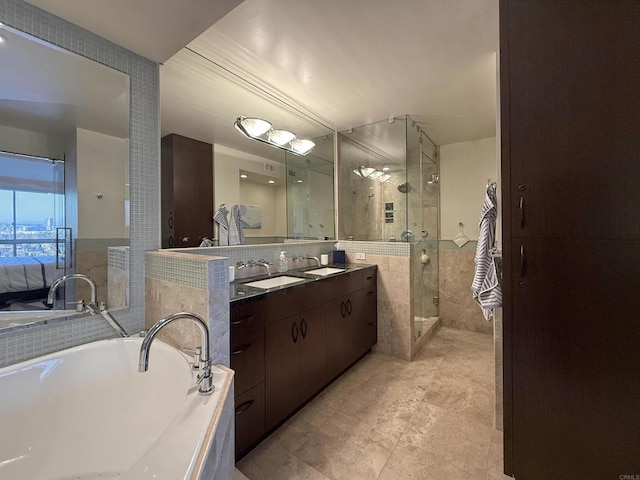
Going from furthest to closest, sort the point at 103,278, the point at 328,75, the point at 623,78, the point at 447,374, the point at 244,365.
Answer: the point at 447,374 → the point at 328,75 → the point at 103,278 → the point at 244,365 → the point at 623,78

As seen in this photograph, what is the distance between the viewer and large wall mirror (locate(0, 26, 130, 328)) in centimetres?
129

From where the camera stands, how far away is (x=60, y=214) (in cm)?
148

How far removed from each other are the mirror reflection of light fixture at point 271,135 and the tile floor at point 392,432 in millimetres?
2309

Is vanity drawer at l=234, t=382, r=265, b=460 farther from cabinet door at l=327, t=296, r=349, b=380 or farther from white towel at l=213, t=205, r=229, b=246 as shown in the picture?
white towel at l=213, t=205, r=229, b=246

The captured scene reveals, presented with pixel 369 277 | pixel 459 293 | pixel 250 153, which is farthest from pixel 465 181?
pixel 250 153

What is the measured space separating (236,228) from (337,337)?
1.26 metres

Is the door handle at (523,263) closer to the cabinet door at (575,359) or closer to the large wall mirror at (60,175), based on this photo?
the cabinet door at (575,359)

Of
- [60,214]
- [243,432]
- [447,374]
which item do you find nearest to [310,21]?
[60,214]

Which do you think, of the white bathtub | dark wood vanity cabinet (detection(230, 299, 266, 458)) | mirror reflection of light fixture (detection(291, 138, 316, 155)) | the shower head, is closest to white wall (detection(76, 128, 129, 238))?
the white bathtub

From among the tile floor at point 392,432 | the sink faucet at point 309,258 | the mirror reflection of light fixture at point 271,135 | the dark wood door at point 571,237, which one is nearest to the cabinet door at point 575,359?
the dark wood door at point 571,237

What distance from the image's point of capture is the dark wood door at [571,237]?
98 cm

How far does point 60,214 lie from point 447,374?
303cm

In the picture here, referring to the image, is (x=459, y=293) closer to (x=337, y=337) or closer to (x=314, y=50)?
(x=337, y=337)

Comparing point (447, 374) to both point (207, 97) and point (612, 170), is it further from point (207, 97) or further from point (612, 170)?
point (207, 97)
